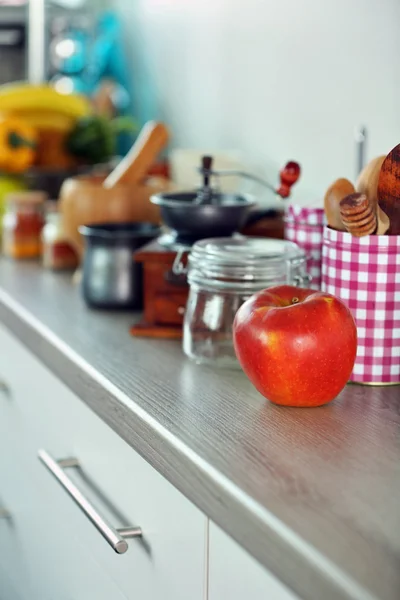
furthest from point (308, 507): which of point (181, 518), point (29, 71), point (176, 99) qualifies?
point (29, 71)

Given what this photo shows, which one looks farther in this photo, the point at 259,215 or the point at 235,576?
the point at 259,215

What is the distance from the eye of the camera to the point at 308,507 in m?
0.72

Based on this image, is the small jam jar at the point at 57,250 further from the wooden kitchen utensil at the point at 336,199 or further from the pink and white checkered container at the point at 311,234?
the wooden kitchen utensil at the point at 336,199

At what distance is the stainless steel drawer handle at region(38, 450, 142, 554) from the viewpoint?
92cm

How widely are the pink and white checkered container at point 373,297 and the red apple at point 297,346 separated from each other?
9cm

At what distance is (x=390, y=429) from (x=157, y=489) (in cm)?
24

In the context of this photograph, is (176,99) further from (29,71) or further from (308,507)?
(308,507)

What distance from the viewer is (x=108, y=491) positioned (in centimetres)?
104

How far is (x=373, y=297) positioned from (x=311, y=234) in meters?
0.20

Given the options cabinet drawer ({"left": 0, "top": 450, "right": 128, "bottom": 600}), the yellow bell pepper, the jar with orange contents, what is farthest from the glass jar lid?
the yellow bell pepper

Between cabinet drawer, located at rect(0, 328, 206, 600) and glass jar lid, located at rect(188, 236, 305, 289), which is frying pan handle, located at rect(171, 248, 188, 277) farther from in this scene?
cabinet drawer, located at rect(0, 328, 206, 600)

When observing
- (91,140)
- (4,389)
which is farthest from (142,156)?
(91,140)

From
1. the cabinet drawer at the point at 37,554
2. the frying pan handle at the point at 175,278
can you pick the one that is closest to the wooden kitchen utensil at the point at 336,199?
the frying pan handle at the point at 175,278

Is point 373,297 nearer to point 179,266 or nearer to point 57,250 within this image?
point 179,266
